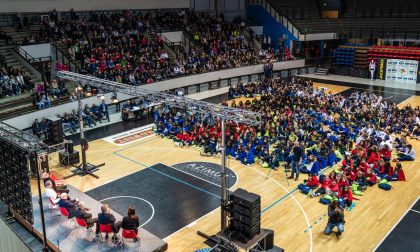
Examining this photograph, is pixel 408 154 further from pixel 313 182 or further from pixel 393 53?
pixel 393 53

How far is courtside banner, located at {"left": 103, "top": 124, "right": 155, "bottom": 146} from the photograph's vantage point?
22.3 meters

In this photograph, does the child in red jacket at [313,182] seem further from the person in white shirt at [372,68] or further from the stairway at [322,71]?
the stairway at [322,71]

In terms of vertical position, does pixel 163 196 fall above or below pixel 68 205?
below

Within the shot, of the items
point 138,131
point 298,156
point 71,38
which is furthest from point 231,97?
point 298,156

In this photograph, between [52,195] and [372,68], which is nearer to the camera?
[52,195]

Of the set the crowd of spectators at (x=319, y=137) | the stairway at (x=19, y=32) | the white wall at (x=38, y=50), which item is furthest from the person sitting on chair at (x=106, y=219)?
the stairway at (x=19, y=32)

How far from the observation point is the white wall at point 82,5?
102 feet

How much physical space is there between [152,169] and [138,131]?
604 centimetres

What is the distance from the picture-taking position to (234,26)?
4412 cm

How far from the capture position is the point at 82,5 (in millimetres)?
35312

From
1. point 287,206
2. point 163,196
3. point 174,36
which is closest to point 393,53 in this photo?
point 174,36

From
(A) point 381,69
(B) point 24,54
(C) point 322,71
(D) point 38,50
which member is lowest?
(C) point 322,71

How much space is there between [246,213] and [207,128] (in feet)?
34.9

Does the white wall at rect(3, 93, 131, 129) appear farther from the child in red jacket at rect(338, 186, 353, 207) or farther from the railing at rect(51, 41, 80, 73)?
the child in red jacket at rect(338, 186, 353, 207)
